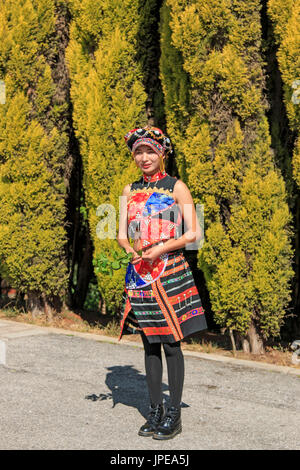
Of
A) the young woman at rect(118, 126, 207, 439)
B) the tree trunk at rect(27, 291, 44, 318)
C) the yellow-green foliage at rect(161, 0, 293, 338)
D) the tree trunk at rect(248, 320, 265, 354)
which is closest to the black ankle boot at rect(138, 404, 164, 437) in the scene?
the young woman at rect(118, 126, 207, 439)

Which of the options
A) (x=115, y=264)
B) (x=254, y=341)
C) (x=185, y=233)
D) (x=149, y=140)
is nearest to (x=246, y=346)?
(x=254, y=341)

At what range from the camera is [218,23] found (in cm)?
583

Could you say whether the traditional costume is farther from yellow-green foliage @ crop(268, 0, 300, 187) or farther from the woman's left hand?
yellow-green foliage @ crop(268, 0, 300, 187)

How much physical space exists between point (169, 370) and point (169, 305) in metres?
0.43

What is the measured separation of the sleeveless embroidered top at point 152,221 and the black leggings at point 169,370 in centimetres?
41

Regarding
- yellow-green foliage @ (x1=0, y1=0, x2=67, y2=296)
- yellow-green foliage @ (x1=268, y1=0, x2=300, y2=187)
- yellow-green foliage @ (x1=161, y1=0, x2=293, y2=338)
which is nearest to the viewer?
yellow-green foliage @ (x1=268, y1=0, x2=300, y2=187)

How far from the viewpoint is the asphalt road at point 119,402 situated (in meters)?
3.70

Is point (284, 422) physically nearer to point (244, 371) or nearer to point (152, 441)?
point (152, 441)

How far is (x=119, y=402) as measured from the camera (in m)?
4.48

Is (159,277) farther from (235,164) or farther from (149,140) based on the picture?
(235,164)

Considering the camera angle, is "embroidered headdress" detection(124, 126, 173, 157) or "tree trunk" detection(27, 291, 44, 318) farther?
"tree trunk" detection(27, 291, 44, 318)

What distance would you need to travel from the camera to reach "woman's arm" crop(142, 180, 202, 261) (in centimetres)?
369

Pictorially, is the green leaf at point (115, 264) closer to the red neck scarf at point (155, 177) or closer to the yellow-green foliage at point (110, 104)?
the yellow-green foliage at point (110, 104)

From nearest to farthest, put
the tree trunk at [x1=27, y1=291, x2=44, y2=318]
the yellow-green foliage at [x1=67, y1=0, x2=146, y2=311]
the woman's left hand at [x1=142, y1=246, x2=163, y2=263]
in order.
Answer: the woman's left hand at [x1=142, y1=246, x2=163, y2=263], the yellow-green foliage at [x1=67, y1=0, x2=146, y2=311], the tree trunk at [x1=27, y1=291, x2=44, y2=318]
